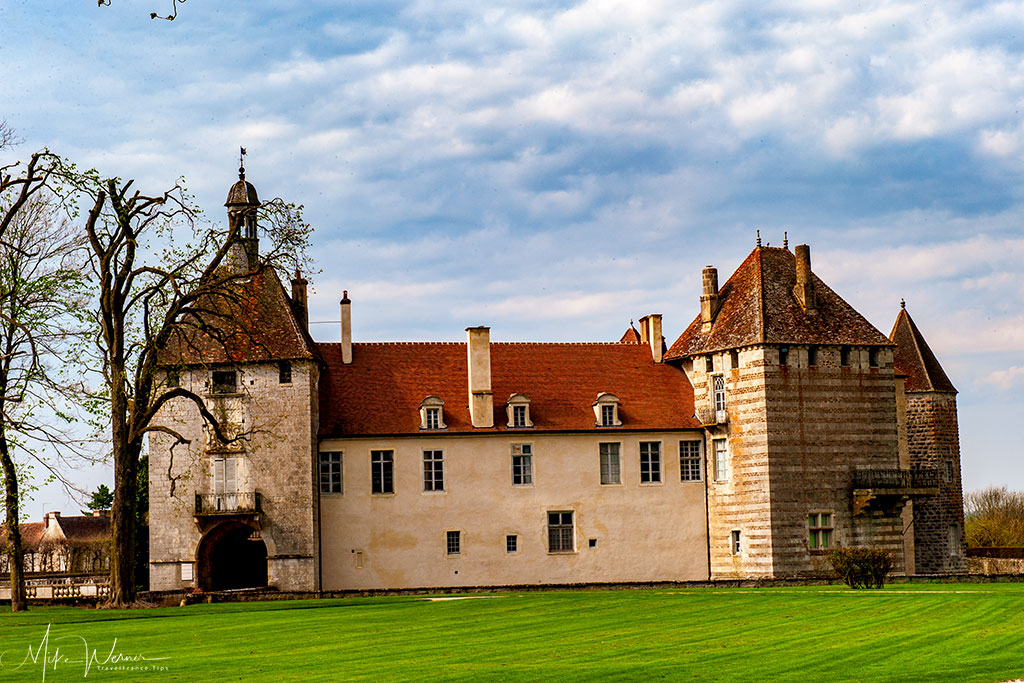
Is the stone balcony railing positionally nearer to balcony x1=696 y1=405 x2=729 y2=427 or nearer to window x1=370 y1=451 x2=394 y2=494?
window x1=370 y1=451 x2=394 y2=494

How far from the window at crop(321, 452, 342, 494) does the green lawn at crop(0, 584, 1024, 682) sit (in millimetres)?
10579

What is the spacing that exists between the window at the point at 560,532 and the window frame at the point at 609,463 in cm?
175

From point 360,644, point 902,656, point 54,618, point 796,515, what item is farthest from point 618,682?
point 796,515

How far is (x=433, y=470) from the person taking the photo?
44.3m

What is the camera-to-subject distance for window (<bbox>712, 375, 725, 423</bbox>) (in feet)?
147

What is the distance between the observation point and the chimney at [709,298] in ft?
153

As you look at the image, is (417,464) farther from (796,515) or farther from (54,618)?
(54,618)

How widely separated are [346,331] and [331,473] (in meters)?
5.54

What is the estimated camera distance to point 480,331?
4525cm

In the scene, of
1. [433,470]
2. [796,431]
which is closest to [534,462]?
[433,470]

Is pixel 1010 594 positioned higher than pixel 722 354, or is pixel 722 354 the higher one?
pixel 722 354

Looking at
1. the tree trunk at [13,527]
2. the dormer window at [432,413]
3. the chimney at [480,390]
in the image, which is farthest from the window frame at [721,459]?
the tree trunk at [13,527]

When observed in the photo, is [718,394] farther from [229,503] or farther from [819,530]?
[229,503]

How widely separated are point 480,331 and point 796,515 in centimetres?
1208
